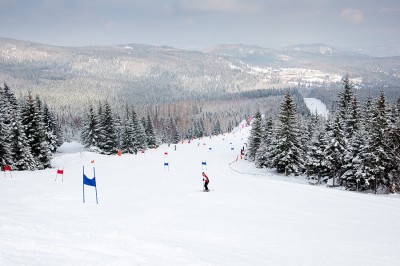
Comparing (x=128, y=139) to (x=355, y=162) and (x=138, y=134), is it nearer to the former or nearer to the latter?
(x=138, y=134)

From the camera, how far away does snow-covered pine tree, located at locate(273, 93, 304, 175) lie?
42156 mm

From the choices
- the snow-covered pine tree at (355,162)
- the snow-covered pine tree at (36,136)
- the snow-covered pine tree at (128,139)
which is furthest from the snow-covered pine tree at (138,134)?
the snow-covered pine tree at (355,162)

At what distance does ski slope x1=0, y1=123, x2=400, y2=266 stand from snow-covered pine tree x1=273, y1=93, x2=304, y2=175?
816 inches

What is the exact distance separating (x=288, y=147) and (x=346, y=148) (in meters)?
7.12

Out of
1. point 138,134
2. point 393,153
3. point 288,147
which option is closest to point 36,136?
point 138,134

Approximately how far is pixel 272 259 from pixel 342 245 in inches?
126

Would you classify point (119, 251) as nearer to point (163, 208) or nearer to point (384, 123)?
point (163, 208)

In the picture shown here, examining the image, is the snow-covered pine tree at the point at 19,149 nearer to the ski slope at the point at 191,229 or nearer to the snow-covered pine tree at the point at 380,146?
the ski slope at the point at 191,229

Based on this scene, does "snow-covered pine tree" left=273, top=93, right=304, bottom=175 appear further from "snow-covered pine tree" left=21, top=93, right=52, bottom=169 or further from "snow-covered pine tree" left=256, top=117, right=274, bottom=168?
"snow-covered pine tree" left=21, top=93, right=52, bottom=169

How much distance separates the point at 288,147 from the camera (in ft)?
140

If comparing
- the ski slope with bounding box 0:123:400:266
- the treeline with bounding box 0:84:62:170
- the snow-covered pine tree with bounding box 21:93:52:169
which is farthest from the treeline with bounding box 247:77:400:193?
the treeline with bounding box 0:84:62:170

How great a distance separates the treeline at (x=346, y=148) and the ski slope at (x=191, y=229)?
1495 centimetres

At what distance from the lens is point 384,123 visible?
1336 inches

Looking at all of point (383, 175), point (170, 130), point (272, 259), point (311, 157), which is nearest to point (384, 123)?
point (383, 175)
